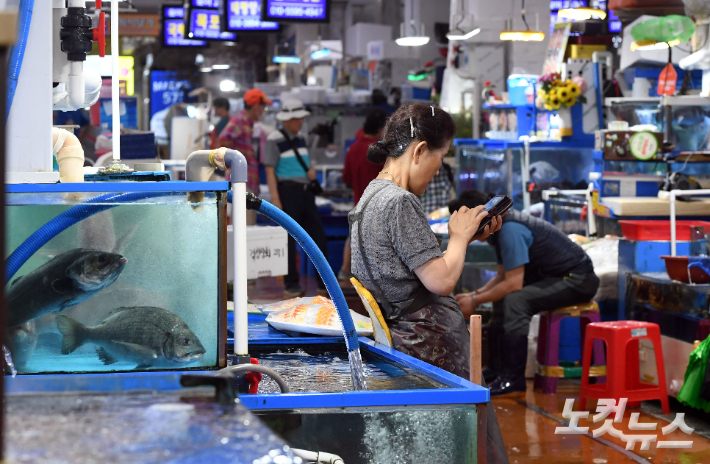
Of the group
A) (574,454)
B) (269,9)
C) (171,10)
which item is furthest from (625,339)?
(171,10)

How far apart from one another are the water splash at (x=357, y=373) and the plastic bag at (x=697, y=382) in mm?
3083

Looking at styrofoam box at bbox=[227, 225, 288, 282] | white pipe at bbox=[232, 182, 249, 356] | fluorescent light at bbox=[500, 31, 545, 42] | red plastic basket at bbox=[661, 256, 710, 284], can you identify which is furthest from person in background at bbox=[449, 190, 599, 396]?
fluorescent light at bbox=[500, 31, 545, 42]

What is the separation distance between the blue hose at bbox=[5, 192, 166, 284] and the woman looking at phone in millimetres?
1239

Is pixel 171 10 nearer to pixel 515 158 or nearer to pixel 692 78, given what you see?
pixel 515 158

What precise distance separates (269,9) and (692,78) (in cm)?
654

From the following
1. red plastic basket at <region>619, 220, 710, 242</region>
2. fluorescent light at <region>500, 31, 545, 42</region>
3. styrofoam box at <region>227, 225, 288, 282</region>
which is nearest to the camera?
red plastic basket at <region>619, 220, 710, 242</region>

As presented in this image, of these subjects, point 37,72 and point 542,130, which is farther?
point 542,130

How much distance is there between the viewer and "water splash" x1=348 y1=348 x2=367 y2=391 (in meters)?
2.40

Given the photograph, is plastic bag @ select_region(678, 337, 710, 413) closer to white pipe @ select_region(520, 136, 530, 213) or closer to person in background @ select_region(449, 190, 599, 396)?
person in background @ select_region(449, 190, 599, 396)

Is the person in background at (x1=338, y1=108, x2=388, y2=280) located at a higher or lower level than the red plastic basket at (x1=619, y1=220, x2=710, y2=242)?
higher

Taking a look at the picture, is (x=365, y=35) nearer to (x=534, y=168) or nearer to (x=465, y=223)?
(x=534, y=168)

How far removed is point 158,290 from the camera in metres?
1.81

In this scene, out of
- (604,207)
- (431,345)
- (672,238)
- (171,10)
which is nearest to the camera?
(431,345)

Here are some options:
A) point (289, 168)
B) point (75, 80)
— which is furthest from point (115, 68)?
point (289, 168)
